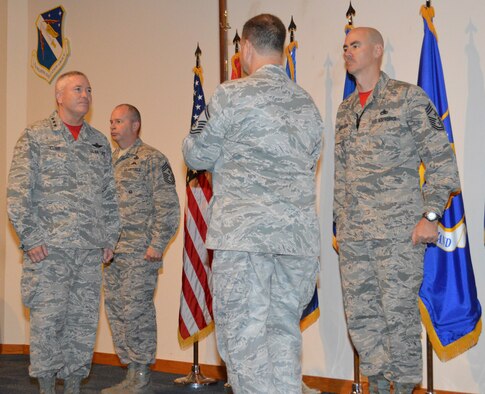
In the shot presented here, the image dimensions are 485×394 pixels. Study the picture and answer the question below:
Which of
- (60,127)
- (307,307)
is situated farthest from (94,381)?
(60,127)

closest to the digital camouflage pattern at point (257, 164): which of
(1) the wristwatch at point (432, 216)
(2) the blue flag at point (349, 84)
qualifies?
(1) the wristwatch at point (432, 216)

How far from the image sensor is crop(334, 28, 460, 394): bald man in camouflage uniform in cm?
361

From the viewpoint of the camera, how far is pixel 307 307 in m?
4.53

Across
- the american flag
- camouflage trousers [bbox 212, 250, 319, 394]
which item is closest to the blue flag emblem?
the american flag

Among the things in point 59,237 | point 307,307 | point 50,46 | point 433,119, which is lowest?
point 307,307

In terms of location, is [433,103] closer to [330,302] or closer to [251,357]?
[330,302]

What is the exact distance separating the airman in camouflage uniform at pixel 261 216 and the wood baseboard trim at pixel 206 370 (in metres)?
1.92

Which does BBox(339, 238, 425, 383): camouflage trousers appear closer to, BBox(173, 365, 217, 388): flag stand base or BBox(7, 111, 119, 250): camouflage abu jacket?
BBox(7, 111, 119, 250): camouflage abu jacket

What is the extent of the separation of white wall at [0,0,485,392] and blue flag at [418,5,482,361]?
310 millimetres

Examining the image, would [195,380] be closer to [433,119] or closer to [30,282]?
[30,282]

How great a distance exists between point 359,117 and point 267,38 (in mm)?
1198

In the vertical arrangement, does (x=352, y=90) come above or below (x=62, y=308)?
above

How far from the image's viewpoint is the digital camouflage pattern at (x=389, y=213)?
3.62 meters

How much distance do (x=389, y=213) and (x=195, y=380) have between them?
2.15 m
